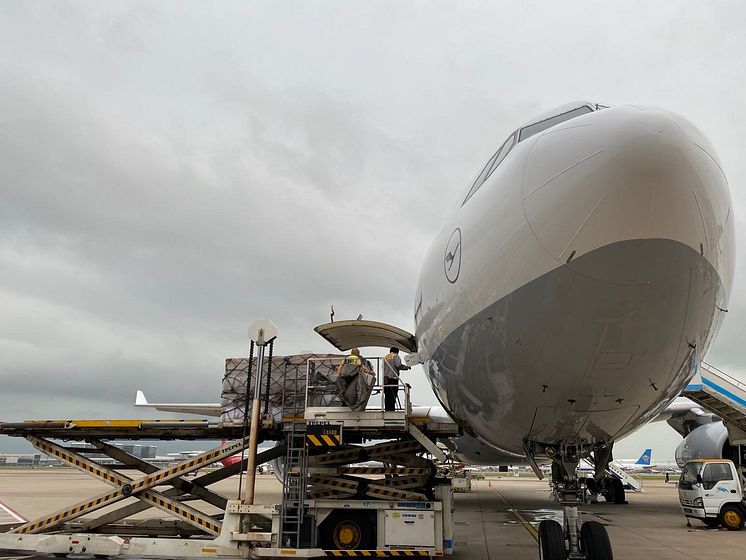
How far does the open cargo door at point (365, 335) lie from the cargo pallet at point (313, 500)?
726 mm

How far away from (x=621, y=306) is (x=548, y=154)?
3.76 feet

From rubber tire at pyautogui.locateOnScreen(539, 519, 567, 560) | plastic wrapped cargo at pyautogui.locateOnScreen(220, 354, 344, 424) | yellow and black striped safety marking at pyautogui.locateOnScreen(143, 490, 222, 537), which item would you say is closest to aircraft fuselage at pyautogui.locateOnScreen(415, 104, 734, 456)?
rubber tire at pyautogui.locateOnScreen(539, 519, 567, 560)

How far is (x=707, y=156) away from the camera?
383 cm

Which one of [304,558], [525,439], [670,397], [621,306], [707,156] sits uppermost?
[707,156]

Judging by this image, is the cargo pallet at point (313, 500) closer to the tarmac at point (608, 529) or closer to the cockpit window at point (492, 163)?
the tarmac at point (608, 529)

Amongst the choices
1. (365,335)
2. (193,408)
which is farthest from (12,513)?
(365,335)

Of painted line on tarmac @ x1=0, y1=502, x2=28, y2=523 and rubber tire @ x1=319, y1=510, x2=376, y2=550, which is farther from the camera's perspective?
painted line on tarmac @ x1=0, y1=502, x2=28, y2=523

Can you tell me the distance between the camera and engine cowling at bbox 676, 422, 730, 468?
656 inches

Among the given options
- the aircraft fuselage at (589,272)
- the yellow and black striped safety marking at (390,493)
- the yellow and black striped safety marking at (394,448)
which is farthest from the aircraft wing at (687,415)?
the aircraft fuselage at (589,272)

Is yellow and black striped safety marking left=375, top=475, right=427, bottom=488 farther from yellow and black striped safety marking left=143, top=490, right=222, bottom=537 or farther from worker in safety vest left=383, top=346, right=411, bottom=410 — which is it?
yellow and black striped safety marking left=143, top=490, right=222, bottom=537

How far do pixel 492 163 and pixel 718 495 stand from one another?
43.9ft

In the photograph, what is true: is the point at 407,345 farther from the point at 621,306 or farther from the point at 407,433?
the point at 621,306

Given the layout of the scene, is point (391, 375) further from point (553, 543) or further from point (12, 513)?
point (12, 513)

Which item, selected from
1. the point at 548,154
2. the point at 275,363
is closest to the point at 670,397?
the point at 548,154
